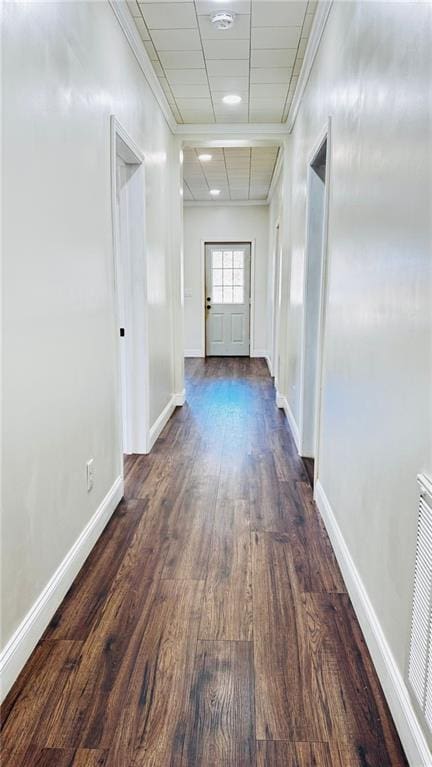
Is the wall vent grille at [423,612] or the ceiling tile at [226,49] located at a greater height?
the ceiling tile at [226,49]

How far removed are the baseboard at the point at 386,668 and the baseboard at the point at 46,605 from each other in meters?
1.12

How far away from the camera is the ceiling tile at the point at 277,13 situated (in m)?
2.81

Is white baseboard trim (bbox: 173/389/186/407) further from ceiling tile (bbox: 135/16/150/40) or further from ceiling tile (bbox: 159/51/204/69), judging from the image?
ceiling tile (bbox: 135/16/150/40)

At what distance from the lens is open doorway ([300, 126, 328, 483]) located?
354 centimetres

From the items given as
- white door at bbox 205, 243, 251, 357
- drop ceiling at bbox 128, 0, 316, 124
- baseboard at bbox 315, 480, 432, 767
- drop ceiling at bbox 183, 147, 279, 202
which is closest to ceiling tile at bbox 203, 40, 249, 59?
drop ceiling at bbox 128, 0, 316, 124

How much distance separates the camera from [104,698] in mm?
1550

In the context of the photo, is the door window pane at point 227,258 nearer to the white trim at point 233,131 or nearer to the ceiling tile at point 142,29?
the white trim at point 233,131

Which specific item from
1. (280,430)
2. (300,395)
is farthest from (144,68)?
(280,430)

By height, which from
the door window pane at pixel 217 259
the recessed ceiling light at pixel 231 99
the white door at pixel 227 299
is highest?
the recessed ceiling light at pixel 231 99

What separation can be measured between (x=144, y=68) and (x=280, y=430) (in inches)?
115

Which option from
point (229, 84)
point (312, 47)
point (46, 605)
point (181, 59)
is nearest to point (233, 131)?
point (229, 84)

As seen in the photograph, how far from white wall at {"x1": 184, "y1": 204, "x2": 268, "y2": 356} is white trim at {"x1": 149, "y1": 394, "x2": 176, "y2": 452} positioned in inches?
160

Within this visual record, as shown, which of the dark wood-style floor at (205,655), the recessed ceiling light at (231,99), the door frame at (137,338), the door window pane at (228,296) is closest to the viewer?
the dark wood-style floor at (205,655)

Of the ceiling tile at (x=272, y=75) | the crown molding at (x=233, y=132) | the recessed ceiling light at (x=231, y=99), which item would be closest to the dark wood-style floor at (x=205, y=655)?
the ceiling tile at (x=272, y=75)
